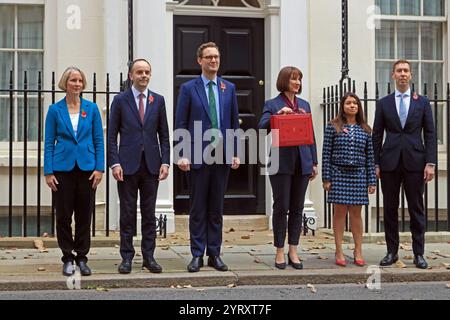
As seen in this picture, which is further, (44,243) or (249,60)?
(249,60)

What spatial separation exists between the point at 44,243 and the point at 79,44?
2.79 meters

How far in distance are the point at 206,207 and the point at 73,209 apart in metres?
1.26

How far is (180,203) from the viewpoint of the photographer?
10.2 metres

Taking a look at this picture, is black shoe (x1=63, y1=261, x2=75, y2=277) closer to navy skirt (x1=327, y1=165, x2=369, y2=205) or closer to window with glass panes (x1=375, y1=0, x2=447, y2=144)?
navy skirt (x1=327, y1=165, x2=369, y2=205)

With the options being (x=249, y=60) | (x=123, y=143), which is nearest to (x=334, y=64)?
(x=249, y=60)

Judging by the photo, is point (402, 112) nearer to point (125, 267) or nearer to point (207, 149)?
point (207, 149)

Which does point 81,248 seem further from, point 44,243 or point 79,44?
point 79,44

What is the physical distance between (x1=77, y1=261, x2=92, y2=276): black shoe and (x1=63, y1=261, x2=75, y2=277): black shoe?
0.23 feet

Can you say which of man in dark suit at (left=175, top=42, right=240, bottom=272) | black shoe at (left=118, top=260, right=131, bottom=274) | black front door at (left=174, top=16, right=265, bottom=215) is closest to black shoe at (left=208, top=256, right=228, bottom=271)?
man in dark suit at (left=175, top=42, right=240, bottom=272)

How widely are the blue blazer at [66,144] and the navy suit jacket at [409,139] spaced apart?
→ 2851 millimetres

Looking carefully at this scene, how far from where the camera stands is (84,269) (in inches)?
272

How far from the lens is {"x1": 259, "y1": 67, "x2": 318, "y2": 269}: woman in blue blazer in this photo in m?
7.20

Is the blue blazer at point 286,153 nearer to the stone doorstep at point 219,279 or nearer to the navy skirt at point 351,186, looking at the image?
the navy skirt at point 351,186

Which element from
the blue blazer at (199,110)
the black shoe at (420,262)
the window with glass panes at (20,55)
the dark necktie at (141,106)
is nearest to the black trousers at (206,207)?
the blue blazer at (199,110)
